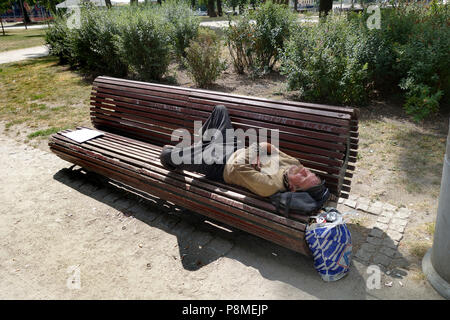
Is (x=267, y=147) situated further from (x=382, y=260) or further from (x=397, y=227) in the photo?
(x=397, y=227)

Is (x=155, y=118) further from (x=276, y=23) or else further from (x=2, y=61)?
(x=2, y=61)

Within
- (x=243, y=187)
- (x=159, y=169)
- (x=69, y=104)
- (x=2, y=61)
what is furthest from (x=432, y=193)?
(x=2, y=61)

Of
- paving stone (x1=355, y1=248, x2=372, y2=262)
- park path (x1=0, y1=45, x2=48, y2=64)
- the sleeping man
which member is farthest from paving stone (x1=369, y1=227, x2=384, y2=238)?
park path (x1=0, y1=45, x2=48, y2=64)

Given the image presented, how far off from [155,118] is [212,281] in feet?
7.79

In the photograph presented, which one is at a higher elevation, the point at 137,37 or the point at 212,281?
the point at 137,37

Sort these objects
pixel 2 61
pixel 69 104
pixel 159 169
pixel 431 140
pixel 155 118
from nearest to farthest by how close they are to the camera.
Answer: pixel 159 169, pixel 155 118, pixel 431 140, pixel 69 104, pixel 2 61

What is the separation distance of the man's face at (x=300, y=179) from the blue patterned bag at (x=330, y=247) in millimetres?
348

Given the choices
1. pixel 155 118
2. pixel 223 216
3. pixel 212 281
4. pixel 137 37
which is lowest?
pixel 212 281

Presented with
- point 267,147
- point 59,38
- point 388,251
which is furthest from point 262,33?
point 59,38

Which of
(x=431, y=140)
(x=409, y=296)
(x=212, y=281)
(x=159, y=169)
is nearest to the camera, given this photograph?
(x=409, y=296)

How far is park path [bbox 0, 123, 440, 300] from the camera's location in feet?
9.36

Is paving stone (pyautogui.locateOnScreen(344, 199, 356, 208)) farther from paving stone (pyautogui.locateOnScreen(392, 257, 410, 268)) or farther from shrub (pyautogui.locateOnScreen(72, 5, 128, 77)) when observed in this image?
shrub (pyautogui.locateOnScreen(72, 5, 128, 77))

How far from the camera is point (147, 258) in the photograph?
327 cm

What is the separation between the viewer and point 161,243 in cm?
347
